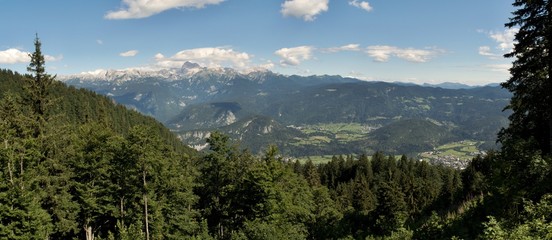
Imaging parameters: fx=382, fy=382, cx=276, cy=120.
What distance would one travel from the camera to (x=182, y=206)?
42.1 meters

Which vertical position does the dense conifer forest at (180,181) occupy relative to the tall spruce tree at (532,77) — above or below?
below

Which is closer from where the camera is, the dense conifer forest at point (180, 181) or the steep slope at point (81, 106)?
the dense conifer forest at point (180, 181)

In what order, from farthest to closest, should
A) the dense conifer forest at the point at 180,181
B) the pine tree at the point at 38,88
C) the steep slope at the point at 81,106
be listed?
1. the steep slope at the point at 81,106
2. the pine tree at the point at 38,88
3. the dense conifer forest at the point at 180,181

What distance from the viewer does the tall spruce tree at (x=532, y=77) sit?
22719 mm

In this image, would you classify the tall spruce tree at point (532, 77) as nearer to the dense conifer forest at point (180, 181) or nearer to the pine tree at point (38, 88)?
the dense conifer forest at point (180, 181)

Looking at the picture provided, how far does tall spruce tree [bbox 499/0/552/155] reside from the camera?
22719 mm

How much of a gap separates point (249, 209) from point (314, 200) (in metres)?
27.3

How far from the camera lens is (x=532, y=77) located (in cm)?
2394

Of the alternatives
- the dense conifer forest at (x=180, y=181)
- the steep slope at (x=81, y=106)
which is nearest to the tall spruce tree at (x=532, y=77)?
the dense conifer forest at (x=180, y=181)

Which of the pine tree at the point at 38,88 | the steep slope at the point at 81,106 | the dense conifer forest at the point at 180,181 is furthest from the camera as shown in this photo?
the steep slope at the point at 81,106

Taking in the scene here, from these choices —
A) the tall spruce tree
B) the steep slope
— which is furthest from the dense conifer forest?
the steep slope

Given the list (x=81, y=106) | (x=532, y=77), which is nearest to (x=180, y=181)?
(x=532, y=77)

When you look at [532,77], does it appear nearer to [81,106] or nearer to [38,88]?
[38,88]

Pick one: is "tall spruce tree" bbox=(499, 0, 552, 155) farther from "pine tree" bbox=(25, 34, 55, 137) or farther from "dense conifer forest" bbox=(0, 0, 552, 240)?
"pine tree" bbox=(25, 34, 55, 137)
